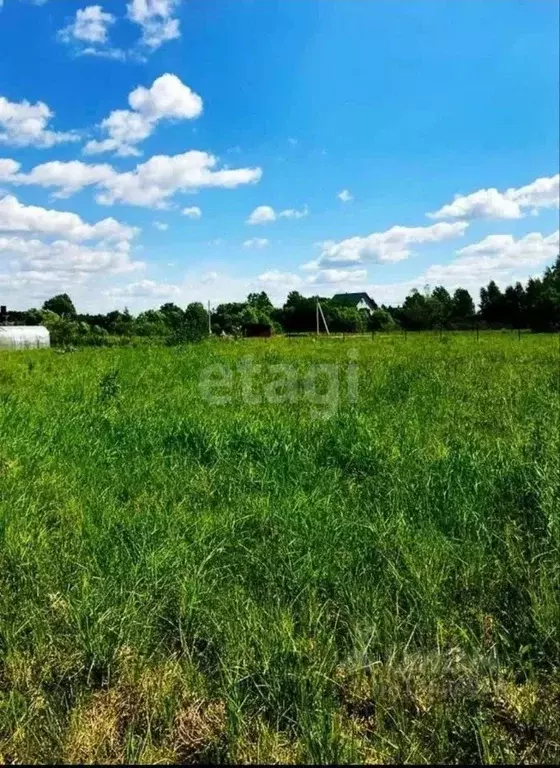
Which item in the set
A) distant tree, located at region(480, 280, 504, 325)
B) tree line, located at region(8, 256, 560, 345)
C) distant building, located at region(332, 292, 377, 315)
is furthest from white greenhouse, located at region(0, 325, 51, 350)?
distant building, located at region(332, 292, 377, 315)

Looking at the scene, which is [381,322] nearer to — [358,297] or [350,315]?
[350,315]

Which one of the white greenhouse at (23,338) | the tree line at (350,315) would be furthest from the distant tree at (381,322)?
the white greenhouse at (23,338)

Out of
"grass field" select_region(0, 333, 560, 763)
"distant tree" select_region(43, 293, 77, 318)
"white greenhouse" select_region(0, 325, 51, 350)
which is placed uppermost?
"distant tree" select_region(43, 293, 77, 318)

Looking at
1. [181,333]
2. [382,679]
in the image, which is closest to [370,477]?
[382,679]

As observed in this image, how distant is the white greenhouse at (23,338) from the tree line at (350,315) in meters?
1.08

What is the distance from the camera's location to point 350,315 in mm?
47688

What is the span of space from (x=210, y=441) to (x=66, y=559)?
2046 mm

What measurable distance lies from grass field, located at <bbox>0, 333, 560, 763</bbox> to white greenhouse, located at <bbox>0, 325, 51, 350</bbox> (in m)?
26.5

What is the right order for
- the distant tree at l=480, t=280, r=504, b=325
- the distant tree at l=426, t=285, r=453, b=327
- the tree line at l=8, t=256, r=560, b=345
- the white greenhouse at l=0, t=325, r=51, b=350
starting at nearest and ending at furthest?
the white greenhouse at l=0, t=325, r=51, b=350, the tree line at l=8, t=256, r=560, b=345, the distant tree at l=426, t=285, r=453, b=327, the distant tree at l=480, t=280, r=504, b=325

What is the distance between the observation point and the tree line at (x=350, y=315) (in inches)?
1418

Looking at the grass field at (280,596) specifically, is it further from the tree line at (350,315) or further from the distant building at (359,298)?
the distant building at (359,298)

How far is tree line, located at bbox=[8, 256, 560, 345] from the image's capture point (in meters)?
36.0

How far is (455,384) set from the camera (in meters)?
7.73

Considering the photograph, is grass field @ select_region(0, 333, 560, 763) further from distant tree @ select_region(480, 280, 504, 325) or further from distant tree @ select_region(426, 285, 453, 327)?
distant tree @ select_region(480, 280, 504, 325)
